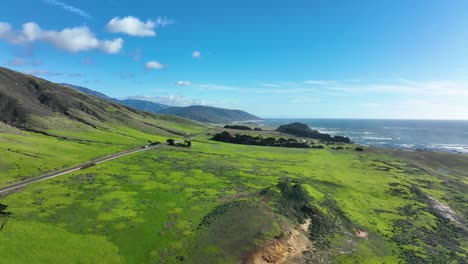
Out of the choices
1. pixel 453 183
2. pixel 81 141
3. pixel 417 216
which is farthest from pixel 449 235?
pixel 81 141

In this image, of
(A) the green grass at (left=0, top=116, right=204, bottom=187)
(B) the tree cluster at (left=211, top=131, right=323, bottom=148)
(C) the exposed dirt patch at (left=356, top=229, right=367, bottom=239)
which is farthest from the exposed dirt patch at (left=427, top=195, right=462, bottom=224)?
(B) the tree cluster at (left=211, top=131, right=323, bottom=148)

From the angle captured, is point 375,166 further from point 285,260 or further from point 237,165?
point 285,260

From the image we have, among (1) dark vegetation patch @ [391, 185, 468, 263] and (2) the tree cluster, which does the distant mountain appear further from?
(1) dark vegetation patch @ [391, 185, 468, 263]

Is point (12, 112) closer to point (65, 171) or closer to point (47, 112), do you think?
point (47, 112)

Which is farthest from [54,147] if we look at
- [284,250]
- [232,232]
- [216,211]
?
[284,250]

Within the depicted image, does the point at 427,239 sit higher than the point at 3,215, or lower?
lower

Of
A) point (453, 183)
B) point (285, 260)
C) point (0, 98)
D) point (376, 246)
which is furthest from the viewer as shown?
point (0, 98)
